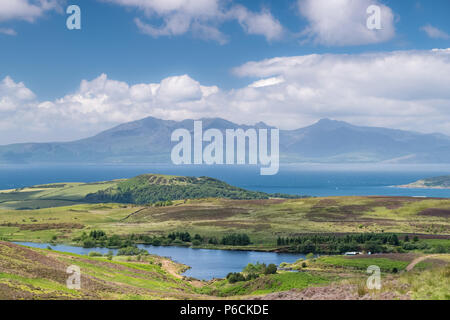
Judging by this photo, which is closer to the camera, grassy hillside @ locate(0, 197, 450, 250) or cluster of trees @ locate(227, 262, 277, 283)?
cluster of trees @ locate(227, 262, 277, 283)

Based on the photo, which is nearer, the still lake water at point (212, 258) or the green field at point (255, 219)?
the still lake water at point (212, 258)

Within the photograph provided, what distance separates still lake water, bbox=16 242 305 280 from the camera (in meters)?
82.6

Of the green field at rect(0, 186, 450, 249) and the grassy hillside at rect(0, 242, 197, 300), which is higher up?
the grassy hillside at rect(0, 242, 197, 300)

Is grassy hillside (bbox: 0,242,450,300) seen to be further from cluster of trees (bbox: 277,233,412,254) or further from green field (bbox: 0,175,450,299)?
cluster of trees (bbox: 277,233,412,254)

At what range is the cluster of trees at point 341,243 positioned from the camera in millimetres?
99794

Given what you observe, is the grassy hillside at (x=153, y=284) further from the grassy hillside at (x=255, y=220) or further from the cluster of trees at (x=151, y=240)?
the grassy hillside at (x=255, y=220)

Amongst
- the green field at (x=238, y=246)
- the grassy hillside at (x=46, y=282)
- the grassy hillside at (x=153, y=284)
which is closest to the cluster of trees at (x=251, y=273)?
the grassy hillside at (x=153, y=284)

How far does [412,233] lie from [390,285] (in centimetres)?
9749

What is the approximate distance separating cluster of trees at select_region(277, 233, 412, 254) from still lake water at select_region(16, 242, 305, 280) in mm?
5404

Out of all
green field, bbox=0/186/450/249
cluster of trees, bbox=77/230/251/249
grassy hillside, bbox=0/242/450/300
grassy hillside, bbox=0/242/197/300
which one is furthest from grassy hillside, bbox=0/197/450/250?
grassy hillside, bbox=0/242/197/300

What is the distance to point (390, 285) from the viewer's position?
1073 inches

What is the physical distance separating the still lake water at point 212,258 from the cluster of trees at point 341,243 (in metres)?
5.40
